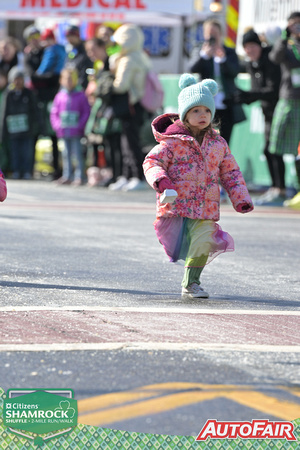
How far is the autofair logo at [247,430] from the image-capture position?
13.0ft

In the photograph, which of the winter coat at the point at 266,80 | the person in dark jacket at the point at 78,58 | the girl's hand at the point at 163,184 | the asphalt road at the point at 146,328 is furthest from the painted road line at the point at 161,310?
the person in dark jacket at the point at 78,58

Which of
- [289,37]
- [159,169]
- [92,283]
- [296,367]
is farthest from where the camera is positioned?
[289,37]

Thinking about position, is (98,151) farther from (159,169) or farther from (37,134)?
(159,169)

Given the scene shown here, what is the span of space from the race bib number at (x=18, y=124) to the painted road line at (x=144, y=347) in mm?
12635

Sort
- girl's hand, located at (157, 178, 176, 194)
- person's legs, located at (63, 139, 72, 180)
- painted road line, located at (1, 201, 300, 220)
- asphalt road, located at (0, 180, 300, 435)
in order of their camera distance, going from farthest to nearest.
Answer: person's legs, located at (63, 139, 72, 180)
painted road line, located at (1, 201, 300, 220)
girl's hand, located at (157, 178, 176, 194)
asphalt road, located at (0, 180, 300, 435)

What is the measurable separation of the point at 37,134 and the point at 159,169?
11307mm

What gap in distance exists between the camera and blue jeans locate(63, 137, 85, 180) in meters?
16.2

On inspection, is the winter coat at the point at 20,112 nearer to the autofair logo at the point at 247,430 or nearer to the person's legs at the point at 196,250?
the person's legs at the point at 196,250

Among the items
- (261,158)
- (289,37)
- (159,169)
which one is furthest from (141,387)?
(261,158)

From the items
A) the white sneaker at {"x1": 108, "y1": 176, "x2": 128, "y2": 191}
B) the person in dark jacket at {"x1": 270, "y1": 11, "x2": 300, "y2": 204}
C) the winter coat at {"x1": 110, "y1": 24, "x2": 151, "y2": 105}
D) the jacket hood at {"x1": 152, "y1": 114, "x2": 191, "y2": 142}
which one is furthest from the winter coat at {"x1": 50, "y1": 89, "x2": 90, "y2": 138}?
the jacket hood at {"x1": 152, "y1": 114, "x2": 191, "y2": 142}

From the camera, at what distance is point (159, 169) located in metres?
6.71

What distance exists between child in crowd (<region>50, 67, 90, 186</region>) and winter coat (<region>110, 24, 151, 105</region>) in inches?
44.4

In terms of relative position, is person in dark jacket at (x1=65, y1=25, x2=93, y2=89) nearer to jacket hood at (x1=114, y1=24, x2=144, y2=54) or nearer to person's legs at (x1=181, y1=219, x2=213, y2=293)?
jacket hood at (x1=114, y1=24, x2=144, y2=54)

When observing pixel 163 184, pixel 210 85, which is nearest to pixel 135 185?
pixel 210 85
